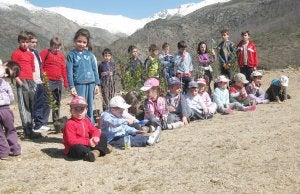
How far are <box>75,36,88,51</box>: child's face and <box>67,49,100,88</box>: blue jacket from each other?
89mm

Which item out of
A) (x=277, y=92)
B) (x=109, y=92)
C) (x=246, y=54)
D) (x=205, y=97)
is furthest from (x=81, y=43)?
(x=277, y=92)

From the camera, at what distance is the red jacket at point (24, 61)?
835 cm

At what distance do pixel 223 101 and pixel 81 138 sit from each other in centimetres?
436

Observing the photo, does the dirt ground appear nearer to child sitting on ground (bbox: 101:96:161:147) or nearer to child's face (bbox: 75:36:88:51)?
child sitting on ground (bbox: 101:96:161:147)

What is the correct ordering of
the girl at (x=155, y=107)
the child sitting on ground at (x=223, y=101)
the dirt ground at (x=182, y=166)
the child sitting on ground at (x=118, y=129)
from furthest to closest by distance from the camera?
the child sitting on ground at (x=223, y=101) < the girl at (x=155, y=107) < the child sitting on ground at (x=118, y=129) < the dirt ground at (x=182, y=166)

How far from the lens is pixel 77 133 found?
683cm

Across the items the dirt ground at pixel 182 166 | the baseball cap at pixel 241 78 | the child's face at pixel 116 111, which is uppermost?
the baseball cap at pixel 241 78

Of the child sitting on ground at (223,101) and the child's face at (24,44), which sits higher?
the child's face at (24,44)

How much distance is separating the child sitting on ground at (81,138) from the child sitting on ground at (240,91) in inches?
181

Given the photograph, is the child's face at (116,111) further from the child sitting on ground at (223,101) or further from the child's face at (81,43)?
the child sitting on ground at (223,101)

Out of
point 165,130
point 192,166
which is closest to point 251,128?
point 165,130

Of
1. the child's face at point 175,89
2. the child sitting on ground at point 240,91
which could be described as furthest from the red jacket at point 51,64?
the child sitting on ground at point 240,91

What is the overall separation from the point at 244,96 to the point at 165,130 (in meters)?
2.90

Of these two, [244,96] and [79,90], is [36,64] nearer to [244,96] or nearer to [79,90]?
[79,90]
